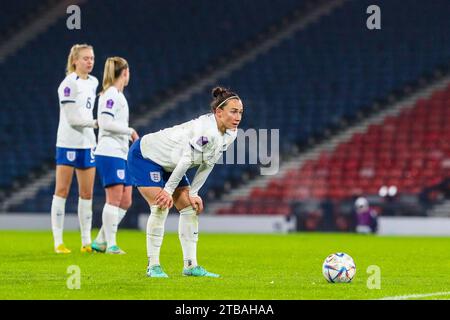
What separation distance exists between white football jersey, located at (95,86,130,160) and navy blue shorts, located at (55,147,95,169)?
184 millimetres

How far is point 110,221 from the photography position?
1106 centimetres

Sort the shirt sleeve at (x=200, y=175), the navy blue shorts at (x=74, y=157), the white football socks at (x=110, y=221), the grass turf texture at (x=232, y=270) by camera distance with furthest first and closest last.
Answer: the navy blue shorts at (x=74, y=157) → the white football socks at (x=110, y=221) → the shirt sleeve at (x=200, y=175) → the grass turf texture at (x=232, y=270)

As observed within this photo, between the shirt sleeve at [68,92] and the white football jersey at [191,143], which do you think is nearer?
the white football jersey at [191,143]

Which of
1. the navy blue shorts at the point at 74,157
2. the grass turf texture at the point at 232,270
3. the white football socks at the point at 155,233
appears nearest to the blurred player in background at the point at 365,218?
the grass turf texture at the point at 232,270

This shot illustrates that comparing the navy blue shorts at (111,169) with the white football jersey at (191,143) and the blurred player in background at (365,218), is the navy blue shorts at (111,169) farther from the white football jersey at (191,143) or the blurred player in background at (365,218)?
the blurred player in background at (365,218)

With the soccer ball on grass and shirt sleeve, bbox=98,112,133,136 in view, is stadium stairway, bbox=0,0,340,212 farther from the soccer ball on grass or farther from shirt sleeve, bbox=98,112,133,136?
the soccer ball on grass

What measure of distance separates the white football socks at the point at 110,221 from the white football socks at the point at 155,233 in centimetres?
279

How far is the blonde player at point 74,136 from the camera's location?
36.6 ft

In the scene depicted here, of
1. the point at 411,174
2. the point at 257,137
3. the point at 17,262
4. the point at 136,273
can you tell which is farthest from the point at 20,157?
the point at 136,273

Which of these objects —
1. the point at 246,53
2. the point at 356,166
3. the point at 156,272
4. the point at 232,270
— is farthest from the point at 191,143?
the point at 246,53

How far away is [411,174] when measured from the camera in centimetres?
2020

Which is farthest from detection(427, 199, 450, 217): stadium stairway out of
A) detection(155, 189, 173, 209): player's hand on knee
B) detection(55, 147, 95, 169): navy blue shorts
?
detection(155, 189, 173, 209): player's hand on knee

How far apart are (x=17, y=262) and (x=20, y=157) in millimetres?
12663
